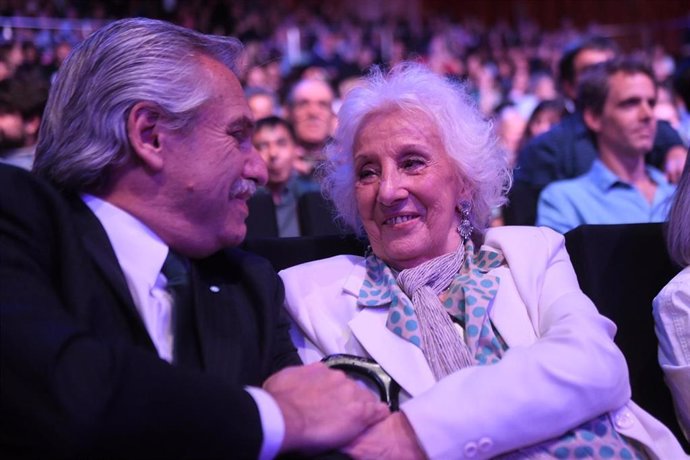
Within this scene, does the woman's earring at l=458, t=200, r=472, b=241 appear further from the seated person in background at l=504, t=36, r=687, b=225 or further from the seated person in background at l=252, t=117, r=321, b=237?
the seated person in background at l=252, t=117, r=321, b=237

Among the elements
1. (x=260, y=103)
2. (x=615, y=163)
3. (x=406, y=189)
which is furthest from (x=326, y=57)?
(x=406, y=189)

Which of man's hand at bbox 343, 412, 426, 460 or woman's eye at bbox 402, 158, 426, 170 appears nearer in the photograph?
man's hand at bbox 343, 412, 426, 460

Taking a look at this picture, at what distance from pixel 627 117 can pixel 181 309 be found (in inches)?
105

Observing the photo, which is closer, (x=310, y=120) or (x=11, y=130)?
(x=11, y=130)

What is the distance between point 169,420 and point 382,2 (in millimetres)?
16898

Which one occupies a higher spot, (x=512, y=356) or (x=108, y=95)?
(x=108, y=95)

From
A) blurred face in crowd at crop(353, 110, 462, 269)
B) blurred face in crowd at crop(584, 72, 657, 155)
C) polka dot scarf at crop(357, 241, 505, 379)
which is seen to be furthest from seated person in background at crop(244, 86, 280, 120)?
polka dot scarf at crop(357, 241, 505, 379)

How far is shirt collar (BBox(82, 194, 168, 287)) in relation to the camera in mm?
1559

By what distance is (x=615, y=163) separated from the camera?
12.0ft

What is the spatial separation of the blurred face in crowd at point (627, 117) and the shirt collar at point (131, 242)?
2611 mm

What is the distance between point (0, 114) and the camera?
407 cm

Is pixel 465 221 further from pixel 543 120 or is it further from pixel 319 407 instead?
pixel 543 120

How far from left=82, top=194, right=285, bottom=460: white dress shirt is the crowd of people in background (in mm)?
1017

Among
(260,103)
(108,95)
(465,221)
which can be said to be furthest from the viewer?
(260,103)
